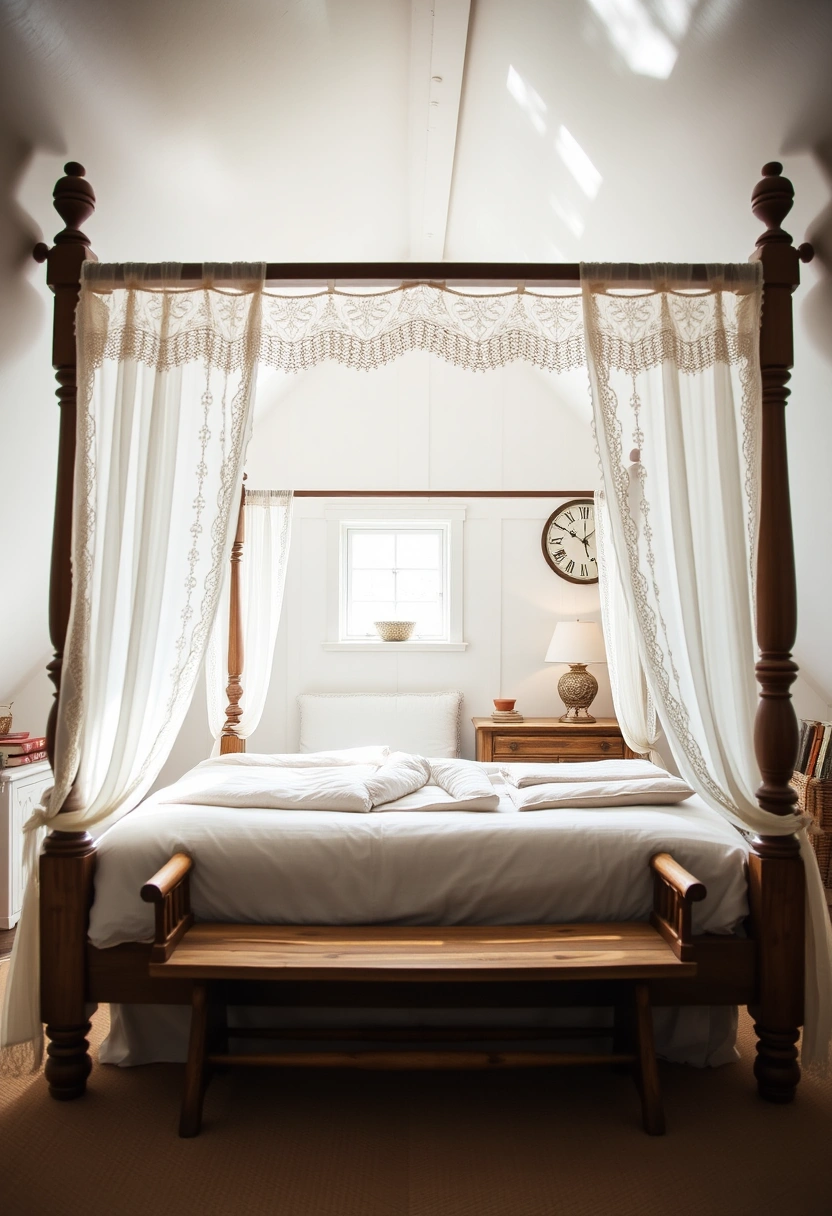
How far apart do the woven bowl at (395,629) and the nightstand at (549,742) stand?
0.84 meters

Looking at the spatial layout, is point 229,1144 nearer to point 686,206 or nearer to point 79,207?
point 79,207

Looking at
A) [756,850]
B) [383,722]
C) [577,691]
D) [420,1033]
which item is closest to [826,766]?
[577,691]

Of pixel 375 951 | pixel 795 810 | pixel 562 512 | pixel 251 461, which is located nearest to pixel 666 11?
pixel 795 810

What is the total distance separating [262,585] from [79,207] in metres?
2.43

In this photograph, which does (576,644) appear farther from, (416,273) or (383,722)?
(416,273)

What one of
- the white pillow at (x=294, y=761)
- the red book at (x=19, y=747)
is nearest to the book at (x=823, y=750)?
the white pillow at (x=294, y=761)

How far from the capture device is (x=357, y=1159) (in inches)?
85.4

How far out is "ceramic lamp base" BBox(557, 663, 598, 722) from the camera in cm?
532

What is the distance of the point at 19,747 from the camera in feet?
13.1

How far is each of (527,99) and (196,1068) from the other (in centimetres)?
326

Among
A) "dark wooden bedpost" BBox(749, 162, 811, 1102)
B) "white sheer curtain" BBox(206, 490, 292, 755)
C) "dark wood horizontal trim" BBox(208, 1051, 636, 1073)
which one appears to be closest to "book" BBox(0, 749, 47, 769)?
"white sheer curtain" BBox(206, 490, 292, 755)

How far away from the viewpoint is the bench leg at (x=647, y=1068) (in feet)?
7.43

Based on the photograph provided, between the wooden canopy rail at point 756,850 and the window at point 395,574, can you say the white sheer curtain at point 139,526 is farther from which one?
the window at point 395,574

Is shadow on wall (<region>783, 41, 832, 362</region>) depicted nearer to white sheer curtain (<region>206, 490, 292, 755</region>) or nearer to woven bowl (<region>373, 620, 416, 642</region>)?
white sheer curtain (<region>206, 490, 292, 755</region>)
